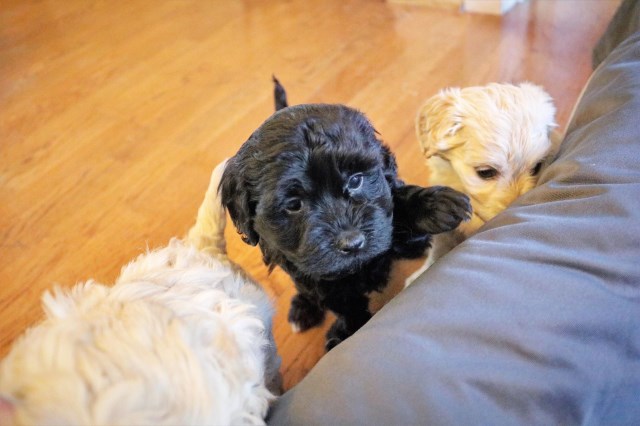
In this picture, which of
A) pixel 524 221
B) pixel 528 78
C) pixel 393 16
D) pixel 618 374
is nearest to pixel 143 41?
pixel 393 16

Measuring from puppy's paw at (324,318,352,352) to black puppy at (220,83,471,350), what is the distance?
215 mm

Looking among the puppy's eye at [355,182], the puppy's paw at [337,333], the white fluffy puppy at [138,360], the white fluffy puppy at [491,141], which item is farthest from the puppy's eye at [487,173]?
the white fluffy puppy at [138,360]

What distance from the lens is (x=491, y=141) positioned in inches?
44.5

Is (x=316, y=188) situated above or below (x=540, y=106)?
above

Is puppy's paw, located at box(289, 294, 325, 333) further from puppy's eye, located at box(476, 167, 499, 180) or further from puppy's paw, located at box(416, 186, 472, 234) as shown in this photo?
puppy's eye, located at box(476, 167, 499, 180)

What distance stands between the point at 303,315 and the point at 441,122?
618 millimetres

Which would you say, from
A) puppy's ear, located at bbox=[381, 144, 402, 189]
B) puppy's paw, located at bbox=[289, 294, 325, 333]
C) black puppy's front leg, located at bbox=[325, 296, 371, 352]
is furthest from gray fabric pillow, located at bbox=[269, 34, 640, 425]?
puppy's paw, located at bbox=[289, 294, 325, 333]

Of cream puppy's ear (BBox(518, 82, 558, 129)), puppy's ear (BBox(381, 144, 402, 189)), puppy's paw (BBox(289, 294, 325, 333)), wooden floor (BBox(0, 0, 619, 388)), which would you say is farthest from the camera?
wooden floor (BBox(0, 0, 619, 388))

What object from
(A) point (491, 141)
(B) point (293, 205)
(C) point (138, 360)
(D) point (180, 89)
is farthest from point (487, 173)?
(D) point (180, 89)

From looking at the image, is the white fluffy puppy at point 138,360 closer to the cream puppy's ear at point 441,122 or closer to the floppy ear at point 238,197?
the floppy ear at point 238,197

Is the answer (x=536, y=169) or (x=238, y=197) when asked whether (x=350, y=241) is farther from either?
(x=536, y=169)

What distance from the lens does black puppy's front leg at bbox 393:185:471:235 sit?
0.97m

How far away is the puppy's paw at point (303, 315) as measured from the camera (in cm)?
131

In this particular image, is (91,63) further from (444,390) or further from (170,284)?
(444,390)
